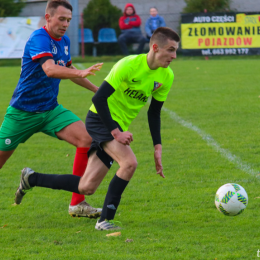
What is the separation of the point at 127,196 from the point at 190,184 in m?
0.75

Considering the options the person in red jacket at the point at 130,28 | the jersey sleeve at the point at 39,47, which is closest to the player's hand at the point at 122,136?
the jersey sleeve at the point at 39,47

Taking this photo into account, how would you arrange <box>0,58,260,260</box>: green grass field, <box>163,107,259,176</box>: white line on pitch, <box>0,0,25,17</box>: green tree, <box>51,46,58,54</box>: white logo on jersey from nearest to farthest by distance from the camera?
<box>0,58,260,260</box>: green grass field < <box>51,46,58,54</box>: white logo on jersey < <box>163,107,259,176</box>: white line on pitch < <box>0,0,25,17</box>: green tree

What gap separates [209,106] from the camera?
32.1ft

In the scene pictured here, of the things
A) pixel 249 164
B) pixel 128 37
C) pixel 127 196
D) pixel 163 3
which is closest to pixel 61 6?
pixel 127 196

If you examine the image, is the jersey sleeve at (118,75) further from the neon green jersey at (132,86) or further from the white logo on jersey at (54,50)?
the white logo on jersey at (54,50)

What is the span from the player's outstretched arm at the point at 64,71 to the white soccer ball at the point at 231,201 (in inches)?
61.4

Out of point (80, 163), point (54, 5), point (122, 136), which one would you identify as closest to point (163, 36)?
point (122, 136)

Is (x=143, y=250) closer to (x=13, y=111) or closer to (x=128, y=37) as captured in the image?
(x=13, y=111)

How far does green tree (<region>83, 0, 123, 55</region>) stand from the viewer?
22438 mm

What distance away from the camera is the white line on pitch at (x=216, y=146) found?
19.0 ft

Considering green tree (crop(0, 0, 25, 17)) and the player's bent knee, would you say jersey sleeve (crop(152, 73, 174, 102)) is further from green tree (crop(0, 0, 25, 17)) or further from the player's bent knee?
green tree (crop(0, 0, 25, 17))

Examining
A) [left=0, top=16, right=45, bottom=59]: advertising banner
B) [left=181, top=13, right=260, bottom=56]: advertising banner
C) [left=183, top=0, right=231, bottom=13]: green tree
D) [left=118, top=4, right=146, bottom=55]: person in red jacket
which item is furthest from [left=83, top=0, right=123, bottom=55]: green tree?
[left=181, top=13, right=260, bottom=56]: advertising banner

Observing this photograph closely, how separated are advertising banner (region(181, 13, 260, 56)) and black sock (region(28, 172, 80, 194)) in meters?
15.6

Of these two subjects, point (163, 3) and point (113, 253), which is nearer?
point (113, 253)
